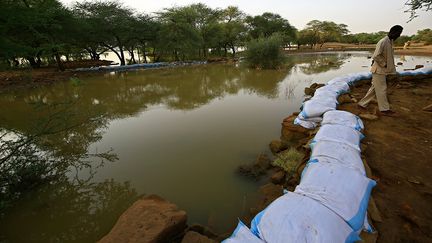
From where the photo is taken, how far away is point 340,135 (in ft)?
10.00

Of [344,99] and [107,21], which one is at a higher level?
[107,21]

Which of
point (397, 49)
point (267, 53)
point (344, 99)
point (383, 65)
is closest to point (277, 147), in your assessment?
point (383, 65)

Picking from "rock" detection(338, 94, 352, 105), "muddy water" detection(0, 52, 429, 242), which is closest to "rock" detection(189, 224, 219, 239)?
"muddy water" detection(0, 52, 429, 242)

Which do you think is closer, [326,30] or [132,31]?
[132,31]

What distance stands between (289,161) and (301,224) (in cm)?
187

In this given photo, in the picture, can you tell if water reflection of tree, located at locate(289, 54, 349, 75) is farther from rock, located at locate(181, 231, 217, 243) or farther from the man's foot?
rock, located at locate(181, 231, 217, 243)

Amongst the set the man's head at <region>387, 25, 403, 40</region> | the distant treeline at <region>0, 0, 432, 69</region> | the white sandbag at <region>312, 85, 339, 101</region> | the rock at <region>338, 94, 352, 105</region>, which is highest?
the distant treeline at <region>0, 0, 432, 69</region>

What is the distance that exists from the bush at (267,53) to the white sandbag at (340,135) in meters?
14.1

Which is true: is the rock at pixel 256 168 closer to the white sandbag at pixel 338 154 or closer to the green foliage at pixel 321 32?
the white sandbag at pixel 338 154

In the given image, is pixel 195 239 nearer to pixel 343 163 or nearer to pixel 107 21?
pixel 343 163

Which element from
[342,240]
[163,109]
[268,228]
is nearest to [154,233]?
[268,228]

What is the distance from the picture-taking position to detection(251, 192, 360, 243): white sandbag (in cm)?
156

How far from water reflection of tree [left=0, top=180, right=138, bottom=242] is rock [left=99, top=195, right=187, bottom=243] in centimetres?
63

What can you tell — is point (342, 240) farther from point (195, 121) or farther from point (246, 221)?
point (195, 121)
